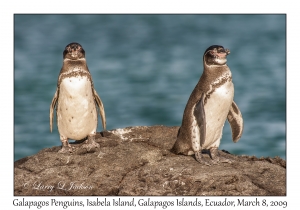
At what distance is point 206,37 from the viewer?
115ft

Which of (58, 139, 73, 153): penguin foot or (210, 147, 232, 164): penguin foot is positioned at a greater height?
(58, 139, 73, 153): penguin foot

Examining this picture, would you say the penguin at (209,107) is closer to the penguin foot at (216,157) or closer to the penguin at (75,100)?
the penguin foot at (216,157)

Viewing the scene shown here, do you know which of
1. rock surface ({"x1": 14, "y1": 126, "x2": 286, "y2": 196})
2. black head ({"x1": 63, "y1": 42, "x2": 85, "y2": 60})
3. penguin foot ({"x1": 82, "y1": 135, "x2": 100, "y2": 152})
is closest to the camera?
rock surface ({"x1": 14, "y1": 126, "x2": 286, "y2": 196})

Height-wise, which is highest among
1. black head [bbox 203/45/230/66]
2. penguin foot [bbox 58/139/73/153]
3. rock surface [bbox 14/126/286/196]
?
black head [bbox 203/45/230/66]

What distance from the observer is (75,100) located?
29.4 ft

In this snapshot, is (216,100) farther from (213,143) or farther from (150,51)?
(150,51)

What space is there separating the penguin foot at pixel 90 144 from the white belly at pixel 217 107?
139 cm

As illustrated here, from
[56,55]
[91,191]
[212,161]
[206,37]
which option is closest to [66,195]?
[91,191]

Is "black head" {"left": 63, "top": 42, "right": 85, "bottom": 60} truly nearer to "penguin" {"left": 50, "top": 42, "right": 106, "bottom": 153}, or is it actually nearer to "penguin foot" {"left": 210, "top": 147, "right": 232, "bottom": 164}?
"penguin" {"left": 50, "top": 42, "right": 106, "bottom": 153}

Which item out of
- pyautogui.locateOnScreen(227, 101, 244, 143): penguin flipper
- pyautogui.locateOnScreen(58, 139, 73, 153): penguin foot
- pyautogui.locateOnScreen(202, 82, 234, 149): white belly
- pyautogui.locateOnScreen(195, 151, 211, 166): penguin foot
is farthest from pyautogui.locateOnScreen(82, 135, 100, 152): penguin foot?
pyautogui.locateOnScreen(227, 101, 244, 143): penguin flipper

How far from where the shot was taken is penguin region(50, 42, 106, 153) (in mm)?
8922

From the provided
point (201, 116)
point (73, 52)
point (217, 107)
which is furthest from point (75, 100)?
point (217, 107)

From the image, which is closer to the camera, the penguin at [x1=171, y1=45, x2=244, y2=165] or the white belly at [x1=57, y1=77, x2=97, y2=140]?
the penguin at [x1=171, y1=45, x2=244, y2=165]
